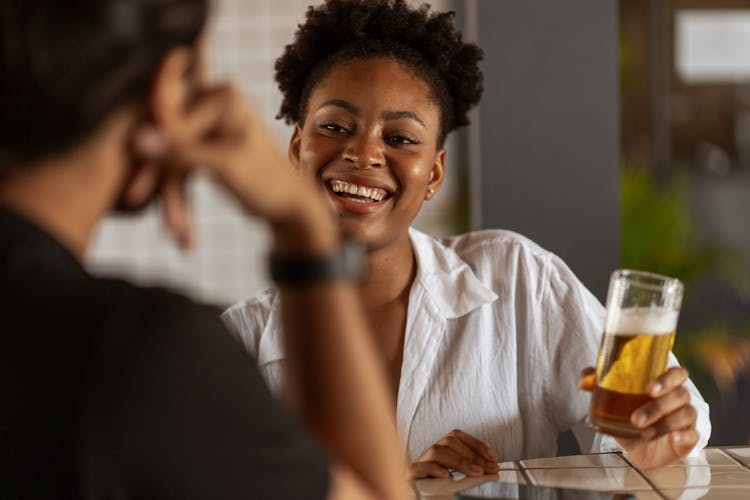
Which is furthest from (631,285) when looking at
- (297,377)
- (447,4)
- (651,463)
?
(447,4)

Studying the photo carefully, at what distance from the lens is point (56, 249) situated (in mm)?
752

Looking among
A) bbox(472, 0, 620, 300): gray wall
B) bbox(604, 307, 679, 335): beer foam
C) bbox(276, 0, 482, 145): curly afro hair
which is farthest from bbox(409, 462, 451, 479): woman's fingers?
bbox(472, 0, 620, 300): gray wall

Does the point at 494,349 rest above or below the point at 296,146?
below

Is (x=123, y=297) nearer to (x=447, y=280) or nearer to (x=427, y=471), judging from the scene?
(x=427, y=471)

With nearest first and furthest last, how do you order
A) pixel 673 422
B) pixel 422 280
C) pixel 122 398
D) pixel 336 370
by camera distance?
pixel 122 398 < pixel 336 370 < pixel 673 422 < pixel 422 280

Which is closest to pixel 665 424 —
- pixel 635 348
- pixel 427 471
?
pixel 635 348

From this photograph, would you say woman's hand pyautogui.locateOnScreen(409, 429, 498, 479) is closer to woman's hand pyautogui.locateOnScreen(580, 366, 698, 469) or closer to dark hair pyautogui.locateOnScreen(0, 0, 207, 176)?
woman's hand pyautogui.locateOnScreen(580, 366, 698, 469)

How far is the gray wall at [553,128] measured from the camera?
2.26m

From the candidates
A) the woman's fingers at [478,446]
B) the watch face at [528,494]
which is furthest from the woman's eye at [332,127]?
the watch face at [528,494]

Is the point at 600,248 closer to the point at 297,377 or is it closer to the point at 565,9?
the point at 565,9

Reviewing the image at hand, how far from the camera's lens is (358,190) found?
1.85 m

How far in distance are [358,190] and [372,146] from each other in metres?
0.08

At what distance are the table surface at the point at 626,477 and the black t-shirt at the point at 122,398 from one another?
61 cm

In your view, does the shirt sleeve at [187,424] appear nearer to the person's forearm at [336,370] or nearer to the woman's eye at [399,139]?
the person's forearm at [336,370]
